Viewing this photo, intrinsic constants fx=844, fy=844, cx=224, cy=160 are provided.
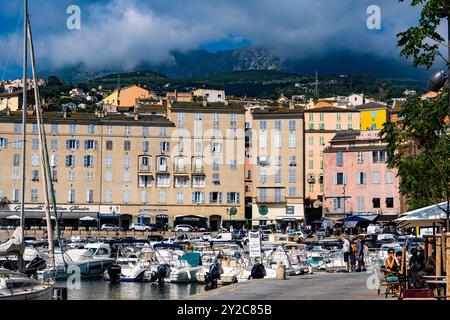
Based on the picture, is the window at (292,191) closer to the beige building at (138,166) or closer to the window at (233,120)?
the beige building at (138,166)

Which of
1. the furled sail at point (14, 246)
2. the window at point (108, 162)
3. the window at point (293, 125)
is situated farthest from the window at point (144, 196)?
the furled sail at point (14, 246)

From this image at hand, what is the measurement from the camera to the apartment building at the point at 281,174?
9969 cm

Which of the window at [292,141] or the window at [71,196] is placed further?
the window at [292,141]

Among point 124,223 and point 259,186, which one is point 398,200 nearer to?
point 259,186

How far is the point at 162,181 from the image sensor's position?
319 ft

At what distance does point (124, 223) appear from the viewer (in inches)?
3834

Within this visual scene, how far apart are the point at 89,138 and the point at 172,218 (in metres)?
13.2

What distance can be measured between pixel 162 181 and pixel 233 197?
8526 millimetres

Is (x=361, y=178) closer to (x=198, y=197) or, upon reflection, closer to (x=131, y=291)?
(x=198, y=197)

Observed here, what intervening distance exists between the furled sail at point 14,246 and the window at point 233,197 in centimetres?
6867

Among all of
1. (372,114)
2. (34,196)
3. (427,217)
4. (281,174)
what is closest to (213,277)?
(427,217)

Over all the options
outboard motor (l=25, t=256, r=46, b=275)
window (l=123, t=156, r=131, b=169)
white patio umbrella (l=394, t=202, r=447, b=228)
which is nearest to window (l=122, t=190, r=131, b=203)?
window (l=123, t=156, r=131, b=169)

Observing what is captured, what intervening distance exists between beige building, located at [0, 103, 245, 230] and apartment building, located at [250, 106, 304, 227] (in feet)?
8.89
